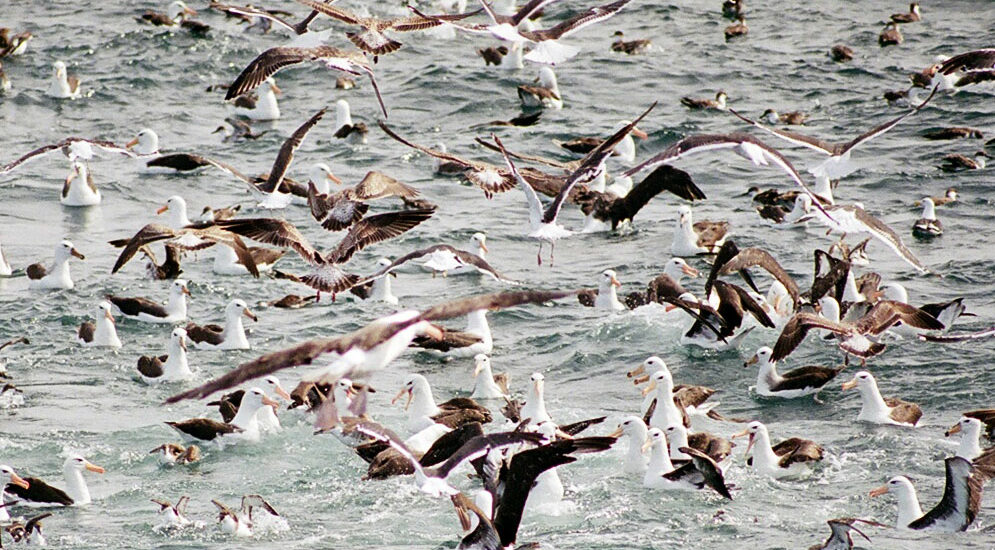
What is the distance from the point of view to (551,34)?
651 inches

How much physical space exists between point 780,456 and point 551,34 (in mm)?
5769

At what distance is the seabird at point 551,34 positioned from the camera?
16.0 metres

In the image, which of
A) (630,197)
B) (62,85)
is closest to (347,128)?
(62,85)

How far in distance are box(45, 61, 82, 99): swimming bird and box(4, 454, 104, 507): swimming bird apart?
14.9 metres

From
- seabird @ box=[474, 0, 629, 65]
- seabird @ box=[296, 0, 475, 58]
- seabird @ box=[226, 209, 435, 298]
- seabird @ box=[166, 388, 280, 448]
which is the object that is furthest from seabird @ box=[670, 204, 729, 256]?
seabird @ box=[166, 388, 280, 448]

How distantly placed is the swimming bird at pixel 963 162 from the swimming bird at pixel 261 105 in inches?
442

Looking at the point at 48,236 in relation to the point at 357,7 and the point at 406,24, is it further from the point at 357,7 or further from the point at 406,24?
the point at 357,7

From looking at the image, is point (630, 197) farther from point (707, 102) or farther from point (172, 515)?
point (172, 515)

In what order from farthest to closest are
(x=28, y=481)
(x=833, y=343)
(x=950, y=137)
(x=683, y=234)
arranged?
1. (x=950, y=137)
2. (x=683, y=234)
3. (x=833, y=343)
4. (x=28, y=481)

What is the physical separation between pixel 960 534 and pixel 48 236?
13.7 meters

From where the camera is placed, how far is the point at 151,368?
1583cm

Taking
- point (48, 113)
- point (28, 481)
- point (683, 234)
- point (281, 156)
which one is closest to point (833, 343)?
point (683, 234)

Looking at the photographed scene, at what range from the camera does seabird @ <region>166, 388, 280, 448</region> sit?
14.1m

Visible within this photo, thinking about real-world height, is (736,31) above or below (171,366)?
below
